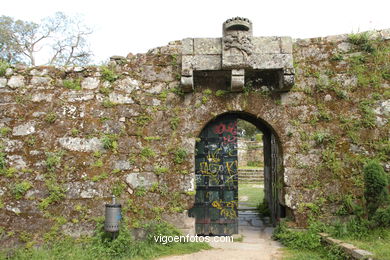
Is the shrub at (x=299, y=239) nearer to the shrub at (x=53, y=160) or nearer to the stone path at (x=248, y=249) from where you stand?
the stone path at (x=248, y=249)

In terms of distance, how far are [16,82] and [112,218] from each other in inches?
103

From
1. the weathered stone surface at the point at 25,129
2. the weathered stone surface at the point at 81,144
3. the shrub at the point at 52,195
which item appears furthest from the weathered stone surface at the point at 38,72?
the shrub at the point at 52,195

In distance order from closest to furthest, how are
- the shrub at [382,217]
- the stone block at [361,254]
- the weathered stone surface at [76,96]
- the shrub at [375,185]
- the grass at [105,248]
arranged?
1. the stone block at [361,254]
2. the shrub at [375,185]
3. the shrub at [382,217]
4. the grass at [105,248]
5. the weathered stone surface at [76,96]

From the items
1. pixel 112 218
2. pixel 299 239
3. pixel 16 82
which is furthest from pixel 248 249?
pixel 16 82

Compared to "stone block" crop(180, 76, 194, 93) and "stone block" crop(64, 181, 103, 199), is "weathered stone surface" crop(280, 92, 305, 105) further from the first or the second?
"stone block" crop(64, 181, 103, 199)

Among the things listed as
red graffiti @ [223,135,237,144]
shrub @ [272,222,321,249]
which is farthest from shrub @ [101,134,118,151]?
shrub @ [272,222,321,249]

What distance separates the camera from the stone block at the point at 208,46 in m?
4.19

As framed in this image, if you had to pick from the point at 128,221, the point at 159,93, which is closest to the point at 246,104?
the point at 159,93

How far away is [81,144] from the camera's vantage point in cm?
427

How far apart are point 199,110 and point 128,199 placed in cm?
166

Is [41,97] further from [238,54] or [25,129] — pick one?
[238,54]

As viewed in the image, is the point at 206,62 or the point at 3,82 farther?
the point at 3,82

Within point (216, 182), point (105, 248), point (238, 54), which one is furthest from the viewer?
point (216, 182)

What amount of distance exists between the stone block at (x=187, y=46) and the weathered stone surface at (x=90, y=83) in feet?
4.65
